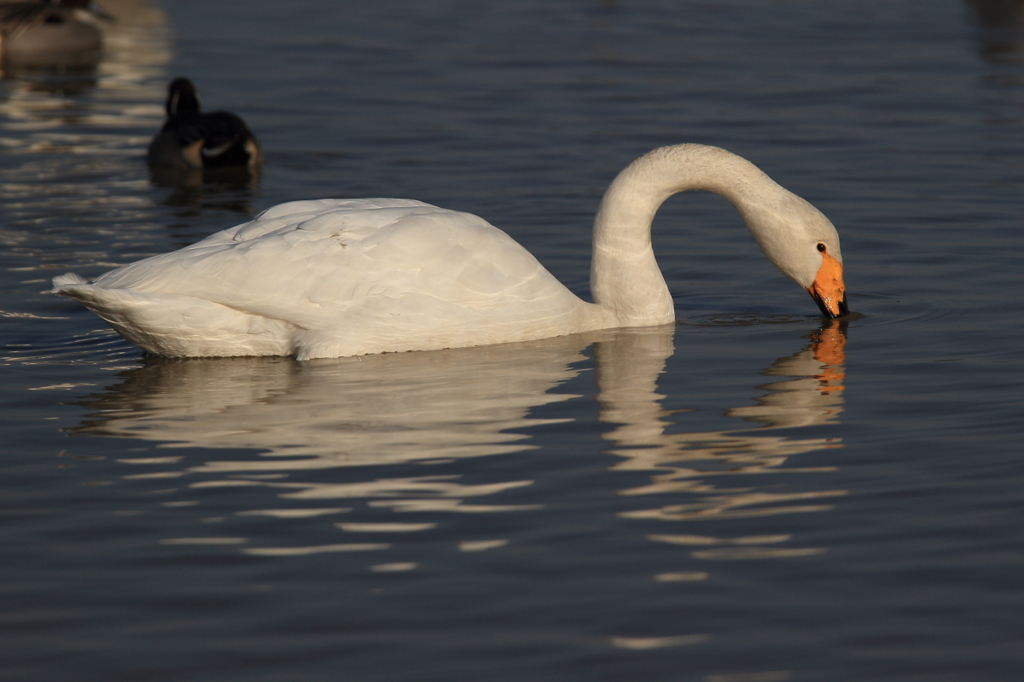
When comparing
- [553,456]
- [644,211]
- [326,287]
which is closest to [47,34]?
[644,211]

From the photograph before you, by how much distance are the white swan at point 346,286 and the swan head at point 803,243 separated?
0.5 inches

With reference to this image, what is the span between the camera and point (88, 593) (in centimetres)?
512

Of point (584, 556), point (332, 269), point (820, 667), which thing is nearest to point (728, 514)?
point (584, 556)

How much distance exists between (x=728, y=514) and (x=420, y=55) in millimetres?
15252

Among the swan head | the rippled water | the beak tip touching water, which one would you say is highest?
the swan head

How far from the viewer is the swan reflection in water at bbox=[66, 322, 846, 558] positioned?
5.88 metres

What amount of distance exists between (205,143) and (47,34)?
8701 mm

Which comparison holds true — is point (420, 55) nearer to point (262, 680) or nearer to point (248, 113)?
point (248, 113)

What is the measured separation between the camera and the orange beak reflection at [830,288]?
8.83m

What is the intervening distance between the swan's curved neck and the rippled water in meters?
0.25

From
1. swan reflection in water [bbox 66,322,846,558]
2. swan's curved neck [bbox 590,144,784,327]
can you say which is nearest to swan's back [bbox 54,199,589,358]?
swan reflection in water [bbox 66,322,846,558]

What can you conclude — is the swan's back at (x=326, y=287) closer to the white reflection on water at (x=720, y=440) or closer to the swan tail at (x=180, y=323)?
the swan tail at (x=180, y=323)

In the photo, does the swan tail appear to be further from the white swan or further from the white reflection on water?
the white reflection on water

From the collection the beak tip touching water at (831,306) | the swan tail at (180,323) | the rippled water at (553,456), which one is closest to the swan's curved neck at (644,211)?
the rippled water at (553,456)
